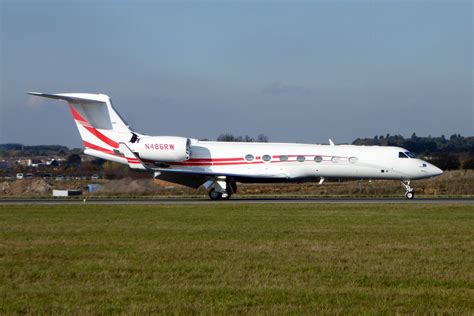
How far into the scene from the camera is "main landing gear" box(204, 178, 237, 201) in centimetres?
3597

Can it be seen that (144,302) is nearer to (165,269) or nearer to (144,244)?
Result: (165,269)

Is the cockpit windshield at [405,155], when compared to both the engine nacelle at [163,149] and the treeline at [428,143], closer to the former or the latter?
the engine nacelle at [163,149]

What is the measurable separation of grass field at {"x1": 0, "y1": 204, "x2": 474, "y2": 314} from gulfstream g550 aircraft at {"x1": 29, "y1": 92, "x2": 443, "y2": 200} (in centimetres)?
1356

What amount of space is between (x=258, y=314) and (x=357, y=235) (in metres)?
9.00

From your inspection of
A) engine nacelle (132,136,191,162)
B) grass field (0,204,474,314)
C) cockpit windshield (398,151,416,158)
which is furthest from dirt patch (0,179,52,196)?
grass field (0,204,474,314)

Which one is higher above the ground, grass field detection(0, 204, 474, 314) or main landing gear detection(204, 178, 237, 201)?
main landing gear detection(204, 178, 237, 201)

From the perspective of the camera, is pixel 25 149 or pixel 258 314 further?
pixel 25 149

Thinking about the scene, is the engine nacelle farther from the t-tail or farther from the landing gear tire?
the landing gear tire

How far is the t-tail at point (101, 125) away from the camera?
121ft

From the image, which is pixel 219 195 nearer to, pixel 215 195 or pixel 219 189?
pixel 215 195

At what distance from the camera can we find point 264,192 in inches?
1932

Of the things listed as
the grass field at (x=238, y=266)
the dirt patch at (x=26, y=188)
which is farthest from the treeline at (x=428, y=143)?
the grass field at (x=238, y=266)

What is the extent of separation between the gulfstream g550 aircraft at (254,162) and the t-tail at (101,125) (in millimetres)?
385

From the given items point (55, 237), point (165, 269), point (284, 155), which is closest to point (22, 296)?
point (165, 269)
